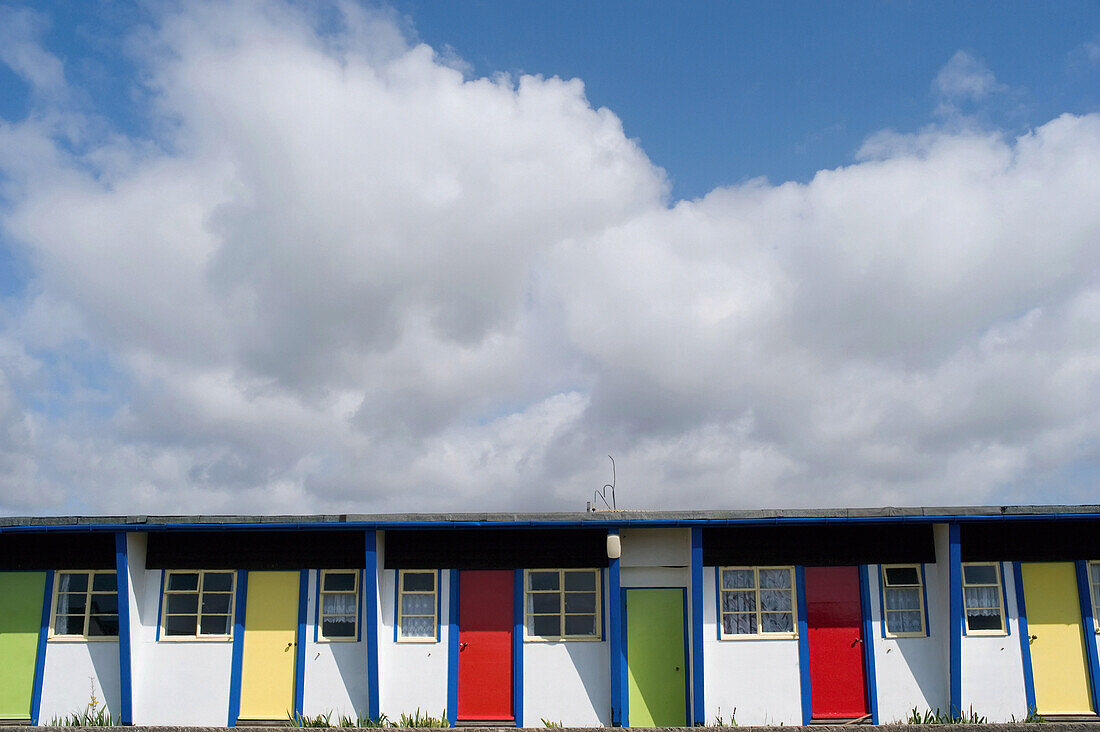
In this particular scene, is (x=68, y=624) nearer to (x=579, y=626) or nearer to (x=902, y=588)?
(x=579, y=626)

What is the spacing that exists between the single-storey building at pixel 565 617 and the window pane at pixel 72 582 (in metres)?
0.04

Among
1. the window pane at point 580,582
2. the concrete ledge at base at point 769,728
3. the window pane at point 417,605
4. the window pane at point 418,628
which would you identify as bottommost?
the concrete ledge at base at point 769,728

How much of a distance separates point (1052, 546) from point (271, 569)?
13847 mm

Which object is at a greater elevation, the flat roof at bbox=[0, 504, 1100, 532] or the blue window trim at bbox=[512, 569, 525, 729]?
the flat roof at bbox=[0, 504, 1100, 532]

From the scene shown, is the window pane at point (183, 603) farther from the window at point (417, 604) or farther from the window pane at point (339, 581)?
the window at point (417, 604)

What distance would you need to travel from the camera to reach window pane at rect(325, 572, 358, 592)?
1427 centimetres

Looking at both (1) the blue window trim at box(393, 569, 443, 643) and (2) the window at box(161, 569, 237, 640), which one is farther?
(2) the window at box(161, 569, 237, 640)

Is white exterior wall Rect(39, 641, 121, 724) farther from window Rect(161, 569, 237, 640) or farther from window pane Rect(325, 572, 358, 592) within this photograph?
window pane Rect(325, 572, 358, 592)

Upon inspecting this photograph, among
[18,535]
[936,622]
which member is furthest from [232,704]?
[936,622]

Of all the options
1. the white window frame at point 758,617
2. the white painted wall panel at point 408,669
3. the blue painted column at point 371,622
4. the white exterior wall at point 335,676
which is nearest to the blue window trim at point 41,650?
the white exterior wall at point 335,676

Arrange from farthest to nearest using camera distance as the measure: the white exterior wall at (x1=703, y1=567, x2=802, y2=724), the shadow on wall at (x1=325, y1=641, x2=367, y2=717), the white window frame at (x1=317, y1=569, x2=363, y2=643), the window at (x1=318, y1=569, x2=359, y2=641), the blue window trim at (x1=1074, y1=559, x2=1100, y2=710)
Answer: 1. the window at (x1=318, y1=569, x2=359, y2=641)
2. the white window frame at (x1=317, y1=569, x2=363, y2=643)
3. the blue window trim at (x1=1074, y1=559, x2=1100, y2=710)
4. the shadow on wall at (x1=325, y1=641, x2=367, y2=717)
5. the white exterior wall at (x1=703, y1=567, x2=802, y2=724)

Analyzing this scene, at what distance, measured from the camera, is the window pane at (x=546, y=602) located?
558 inches

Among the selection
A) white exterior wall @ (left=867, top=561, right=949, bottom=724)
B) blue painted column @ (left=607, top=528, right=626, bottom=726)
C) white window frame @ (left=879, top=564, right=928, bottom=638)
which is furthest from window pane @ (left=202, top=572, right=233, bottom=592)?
white window frame @ (left=879, top=564, right=928, bottom=638)

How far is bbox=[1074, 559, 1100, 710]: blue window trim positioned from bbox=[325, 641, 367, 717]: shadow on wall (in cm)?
1256
